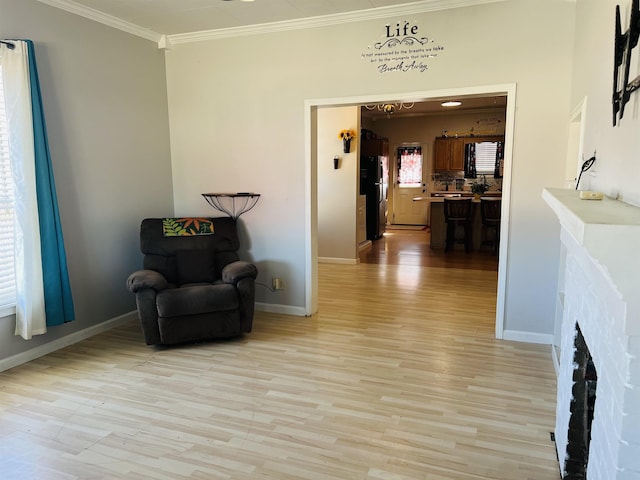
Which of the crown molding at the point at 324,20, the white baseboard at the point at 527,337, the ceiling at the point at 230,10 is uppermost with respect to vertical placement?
the ceiling at the point at 230,10

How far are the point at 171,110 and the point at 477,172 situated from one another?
7542 millimetres

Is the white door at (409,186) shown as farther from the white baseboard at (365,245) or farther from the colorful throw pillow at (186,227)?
the colorful throw pillow at (186,227)

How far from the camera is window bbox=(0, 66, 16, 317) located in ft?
10.4

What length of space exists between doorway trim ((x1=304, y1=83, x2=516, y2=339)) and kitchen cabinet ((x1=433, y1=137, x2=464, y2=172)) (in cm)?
680

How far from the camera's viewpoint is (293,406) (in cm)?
270

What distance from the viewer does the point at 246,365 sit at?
10.8 ft

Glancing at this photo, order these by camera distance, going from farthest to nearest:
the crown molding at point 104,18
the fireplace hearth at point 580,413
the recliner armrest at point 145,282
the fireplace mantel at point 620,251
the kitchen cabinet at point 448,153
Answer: the kitchen cabinet at point 448,153 → the crown molding at point 104,18 → the recliner armrest at point 145,282 → the fireplace hearth at point 580,413 → the fireplace mantel at point 620,251

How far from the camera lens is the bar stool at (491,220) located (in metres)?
7.62

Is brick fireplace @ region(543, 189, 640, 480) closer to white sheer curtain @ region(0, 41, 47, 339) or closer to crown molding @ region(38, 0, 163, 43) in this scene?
white sheer curtain @ region(0, 41, 47, 339)

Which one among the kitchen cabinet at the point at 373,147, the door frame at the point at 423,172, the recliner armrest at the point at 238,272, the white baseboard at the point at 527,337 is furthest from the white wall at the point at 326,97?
the door frame at the point at 423,172

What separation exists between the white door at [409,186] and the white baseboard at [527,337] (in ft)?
23.5

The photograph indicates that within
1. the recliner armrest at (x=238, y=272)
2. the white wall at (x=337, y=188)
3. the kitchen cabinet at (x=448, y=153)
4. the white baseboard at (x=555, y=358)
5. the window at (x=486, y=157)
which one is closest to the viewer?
the white baseboard at (x=555, y=358)

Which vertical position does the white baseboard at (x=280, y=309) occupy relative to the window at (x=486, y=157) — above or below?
below

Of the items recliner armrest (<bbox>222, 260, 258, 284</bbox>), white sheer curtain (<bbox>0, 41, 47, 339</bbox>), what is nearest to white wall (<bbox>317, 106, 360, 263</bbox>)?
recliner armrest (<bbox>222, 260, 258, 284</bbox>)
